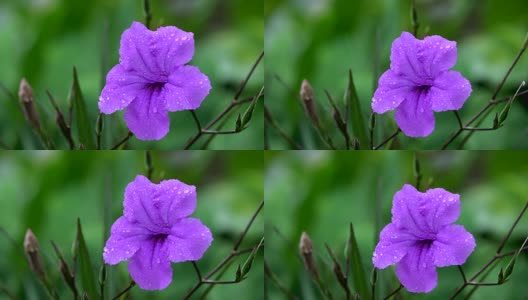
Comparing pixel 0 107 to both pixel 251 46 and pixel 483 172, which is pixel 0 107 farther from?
pixel 483 172

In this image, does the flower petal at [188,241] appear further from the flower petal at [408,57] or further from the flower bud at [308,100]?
the flower petal at [408,57]

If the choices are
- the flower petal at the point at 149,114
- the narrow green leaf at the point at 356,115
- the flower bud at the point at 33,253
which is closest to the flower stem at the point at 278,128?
the narrow green leaf at the point at 356,115

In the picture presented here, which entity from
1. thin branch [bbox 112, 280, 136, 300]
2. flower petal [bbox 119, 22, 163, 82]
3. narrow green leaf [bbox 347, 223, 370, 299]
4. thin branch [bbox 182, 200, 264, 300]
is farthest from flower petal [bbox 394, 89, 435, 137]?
thin branch [bbox 112, 280, 136, 300]

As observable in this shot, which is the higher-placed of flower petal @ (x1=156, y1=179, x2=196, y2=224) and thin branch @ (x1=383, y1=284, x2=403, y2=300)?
flower petal @ (x1=156, y1=179, x2=196, y2=224)

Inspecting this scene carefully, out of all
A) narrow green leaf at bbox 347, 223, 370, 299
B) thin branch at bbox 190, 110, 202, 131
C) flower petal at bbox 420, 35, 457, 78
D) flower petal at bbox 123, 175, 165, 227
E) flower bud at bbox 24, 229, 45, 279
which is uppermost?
flower petal at bbox 420, 35, 457, 78

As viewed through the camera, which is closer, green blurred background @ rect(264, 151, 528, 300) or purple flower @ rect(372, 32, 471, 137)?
purple flower @ rect(372, 32, 471, 137)

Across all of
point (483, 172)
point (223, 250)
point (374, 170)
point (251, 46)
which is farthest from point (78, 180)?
point (483, 172)

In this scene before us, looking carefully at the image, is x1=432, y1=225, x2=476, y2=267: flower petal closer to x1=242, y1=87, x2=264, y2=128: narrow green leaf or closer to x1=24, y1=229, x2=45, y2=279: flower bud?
x1=242, y1=87, x2=264, y2=128: narrow green leaf
